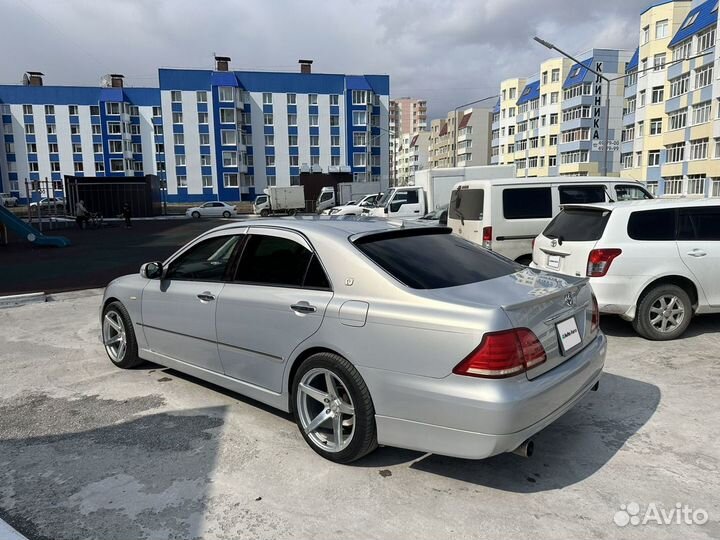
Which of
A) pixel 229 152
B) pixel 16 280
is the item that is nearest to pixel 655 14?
pixel 229 152

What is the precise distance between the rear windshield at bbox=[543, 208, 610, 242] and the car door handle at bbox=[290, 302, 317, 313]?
4.07m

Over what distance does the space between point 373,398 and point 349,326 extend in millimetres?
452

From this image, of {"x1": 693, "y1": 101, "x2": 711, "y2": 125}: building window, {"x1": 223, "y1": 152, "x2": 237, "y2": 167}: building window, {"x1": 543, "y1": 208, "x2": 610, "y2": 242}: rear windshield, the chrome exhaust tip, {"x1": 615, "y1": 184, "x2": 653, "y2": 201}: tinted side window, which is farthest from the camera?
{"x1": 223, "y1": 152, "x2": 237, "y2": 167}: building window

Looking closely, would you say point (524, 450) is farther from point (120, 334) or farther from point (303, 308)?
point (120, 334)

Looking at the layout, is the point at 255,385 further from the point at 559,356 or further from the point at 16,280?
the point at 16,280

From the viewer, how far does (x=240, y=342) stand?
12.8 ft

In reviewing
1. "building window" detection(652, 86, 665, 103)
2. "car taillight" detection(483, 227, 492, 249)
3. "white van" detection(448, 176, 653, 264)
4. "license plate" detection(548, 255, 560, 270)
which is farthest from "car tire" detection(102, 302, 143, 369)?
"building window" detection(652, 86, 665, 103)

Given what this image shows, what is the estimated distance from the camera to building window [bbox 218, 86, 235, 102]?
6819 cm

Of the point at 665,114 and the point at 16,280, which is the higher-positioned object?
the point at 665,114

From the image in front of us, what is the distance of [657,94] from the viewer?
A: 5541cm

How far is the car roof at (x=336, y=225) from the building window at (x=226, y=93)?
229 feet

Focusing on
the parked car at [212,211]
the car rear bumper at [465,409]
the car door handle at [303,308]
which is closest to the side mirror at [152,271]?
the car door handle at [303,308]

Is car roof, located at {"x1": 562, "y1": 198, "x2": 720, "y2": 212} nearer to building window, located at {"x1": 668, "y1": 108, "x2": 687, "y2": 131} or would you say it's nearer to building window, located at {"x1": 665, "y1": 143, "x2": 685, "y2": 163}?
building window, located at {"x1": 665, "y1": 143, "x2": 685, "y2": 163}

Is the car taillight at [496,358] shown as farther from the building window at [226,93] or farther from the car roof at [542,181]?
the building window at [226,93]
